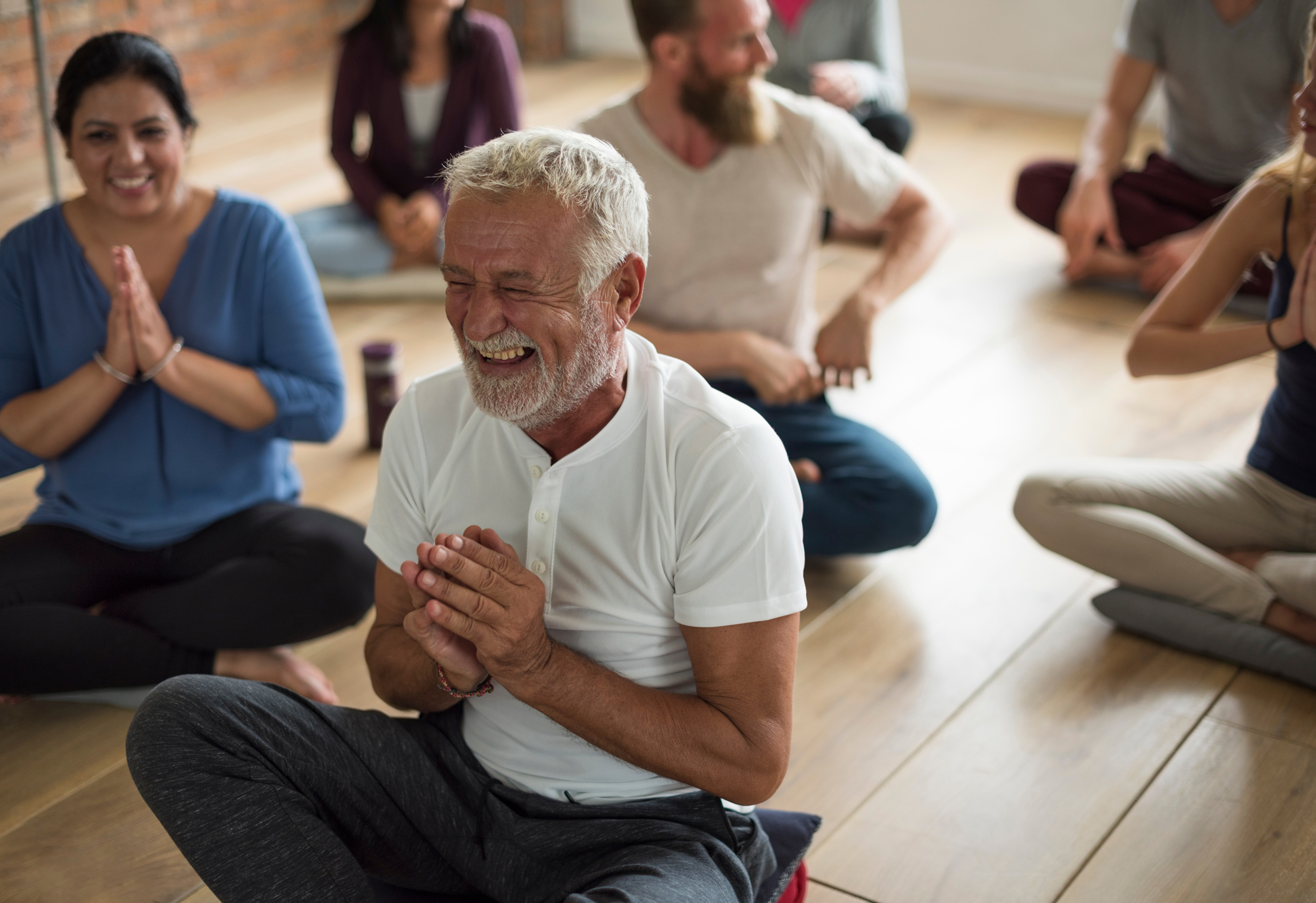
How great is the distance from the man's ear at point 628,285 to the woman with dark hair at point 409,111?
2383mm

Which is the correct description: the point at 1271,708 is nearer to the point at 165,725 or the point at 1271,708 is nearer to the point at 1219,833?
the point at 1219,833

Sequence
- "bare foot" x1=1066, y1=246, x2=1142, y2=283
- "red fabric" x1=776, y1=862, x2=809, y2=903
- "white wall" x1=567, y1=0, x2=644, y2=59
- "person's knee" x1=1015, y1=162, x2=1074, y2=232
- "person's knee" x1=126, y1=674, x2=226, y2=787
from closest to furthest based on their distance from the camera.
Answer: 1. "person's knee" x1=126, y1=674, x2=226, y2=787
2. "red fabric" x1=776, y1=862, x2=809, y2=903
3. "bare foot" x1=1066, y1=246, x2=1142, y2=283
4. "person's knee" x1=1015, y1=162, x2=1074, y2=232
5. "white wall" x1=567, y1=0, x2=644, y2=59

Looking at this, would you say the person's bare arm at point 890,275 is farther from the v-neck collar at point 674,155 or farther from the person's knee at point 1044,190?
the person's knee at point 1044,190

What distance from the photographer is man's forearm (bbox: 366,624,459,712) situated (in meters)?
1.52

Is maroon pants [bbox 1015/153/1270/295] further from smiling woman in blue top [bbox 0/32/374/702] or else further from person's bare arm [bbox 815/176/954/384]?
smiling woman in blue top [bbox 0/32/374/702]

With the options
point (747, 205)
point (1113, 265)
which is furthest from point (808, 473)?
point (1113, 265)

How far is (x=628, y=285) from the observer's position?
1441 millimetres

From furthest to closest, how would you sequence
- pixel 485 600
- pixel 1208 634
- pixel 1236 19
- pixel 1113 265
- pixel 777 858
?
pixel 1113 265 → pixel 1236 19 → pixel 1208 634 → pixel 777 858 → pixel 485 600

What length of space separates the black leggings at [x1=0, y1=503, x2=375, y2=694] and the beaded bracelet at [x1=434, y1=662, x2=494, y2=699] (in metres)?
0.75

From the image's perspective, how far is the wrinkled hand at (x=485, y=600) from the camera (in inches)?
51.3

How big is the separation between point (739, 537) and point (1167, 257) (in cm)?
285

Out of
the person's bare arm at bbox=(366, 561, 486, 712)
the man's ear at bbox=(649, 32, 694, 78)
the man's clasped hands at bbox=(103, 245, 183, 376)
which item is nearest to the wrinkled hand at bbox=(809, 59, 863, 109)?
the man's ear at bbox=(649, 32, 694, 78)

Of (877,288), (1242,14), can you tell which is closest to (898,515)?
(877,288)

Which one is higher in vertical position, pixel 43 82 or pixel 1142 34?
pixel 1142 34
